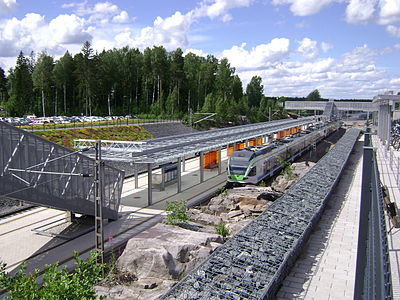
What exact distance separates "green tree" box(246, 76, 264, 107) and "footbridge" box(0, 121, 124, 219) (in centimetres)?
11134

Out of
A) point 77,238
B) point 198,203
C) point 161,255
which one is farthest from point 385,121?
point 161,255

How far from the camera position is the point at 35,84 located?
253 feet

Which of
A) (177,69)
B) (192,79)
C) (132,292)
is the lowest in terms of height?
(132,292)

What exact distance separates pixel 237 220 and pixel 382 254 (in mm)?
7053

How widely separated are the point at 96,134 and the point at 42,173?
31306 millimetres

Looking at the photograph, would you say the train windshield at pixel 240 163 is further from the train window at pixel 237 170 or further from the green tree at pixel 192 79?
the green tree at pixel 192 79

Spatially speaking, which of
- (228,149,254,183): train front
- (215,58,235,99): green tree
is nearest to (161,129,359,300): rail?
(228,149,254,183): train front

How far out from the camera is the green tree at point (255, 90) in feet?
420

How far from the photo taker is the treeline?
70.5 meters

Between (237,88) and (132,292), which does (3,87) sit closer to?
(237,88)

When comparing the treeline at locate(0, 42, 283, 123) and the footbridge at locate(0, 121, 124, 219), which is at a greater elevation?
the treeline at locate(0, 42, 283, 123)

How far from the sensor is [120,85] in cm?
8869

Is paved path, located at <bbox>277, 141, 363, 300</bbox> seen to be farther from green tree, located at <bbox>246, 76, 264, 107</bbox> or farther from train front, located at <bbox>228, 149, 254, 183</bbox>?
green tree, located at <bbox>246, 76, 264, 107</bbox>

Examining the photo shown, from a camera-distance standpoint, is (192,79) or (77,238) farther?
(192,79)
